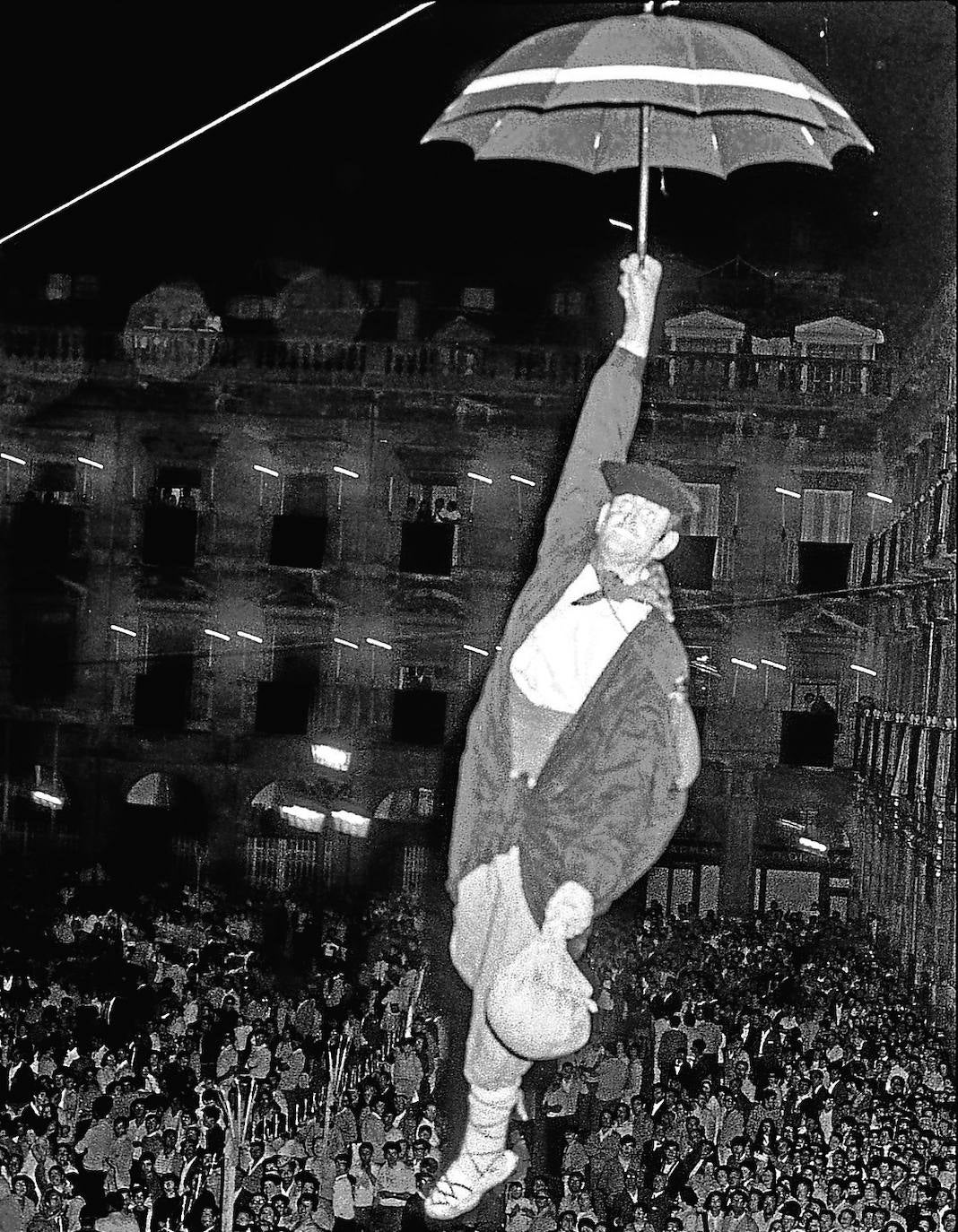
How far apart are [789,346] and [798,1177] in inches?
109

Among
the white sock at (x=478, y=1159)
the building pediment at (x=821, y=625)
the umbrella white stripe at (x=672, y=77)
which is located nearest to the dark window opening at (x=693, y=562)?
the building pediment at (x=821, y=625)

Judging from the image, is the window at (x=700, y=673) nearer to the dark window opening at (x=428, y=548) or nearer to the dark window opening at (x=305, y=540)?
the dark window opening at (x=428, y=548)

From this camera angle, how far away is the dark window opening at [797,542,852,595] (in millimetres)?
6930

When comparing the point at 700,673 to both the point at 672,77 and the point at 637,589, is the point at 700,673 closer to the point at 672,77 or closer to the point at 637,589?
the point at 637,589

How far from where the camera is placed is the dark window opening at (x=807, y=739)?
273 inches

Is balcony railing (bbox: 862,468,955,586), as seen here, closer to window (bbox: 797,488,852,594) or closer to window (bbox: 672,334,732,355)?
window (bbox: 797,488,852,594)

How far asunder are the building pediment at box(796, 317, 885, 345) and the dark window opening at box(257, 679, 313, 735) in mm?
2075

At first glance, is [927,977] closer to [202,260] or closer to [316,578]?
[316,578]

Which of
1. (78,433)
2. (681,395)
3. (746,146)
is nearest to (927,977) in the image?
(681,395)

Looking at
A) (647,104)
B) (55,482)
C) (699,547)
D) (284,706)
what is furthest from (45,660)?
(647,104)

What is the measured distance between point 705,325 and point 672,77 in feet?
2.87

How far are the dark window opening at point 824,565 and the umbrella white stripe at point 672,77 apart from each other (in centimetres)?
141

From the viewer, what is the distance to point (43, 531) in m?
7.38

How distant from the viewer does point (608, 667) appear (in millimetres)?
6703
